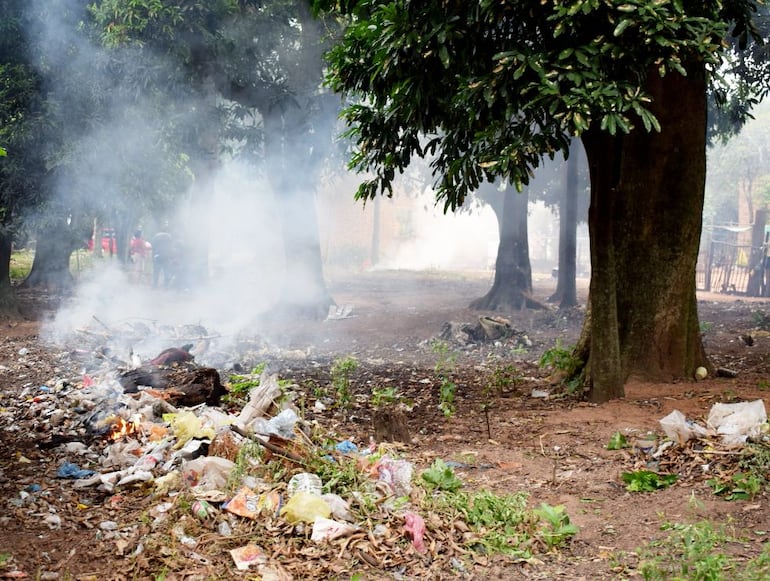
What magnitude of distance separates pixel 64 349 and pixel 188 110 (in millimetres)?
5182

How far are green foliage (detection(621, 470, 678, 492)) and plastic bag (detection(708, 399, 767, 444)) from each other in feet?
1.89

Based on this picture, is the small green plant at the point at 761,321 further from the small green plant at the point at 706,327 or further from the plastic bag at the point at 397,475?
the plastic bag at the point at 397,475

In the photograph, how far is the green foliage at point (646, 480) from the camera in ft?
15.1

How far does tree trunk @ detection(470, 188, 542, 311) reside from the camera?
15930 mm

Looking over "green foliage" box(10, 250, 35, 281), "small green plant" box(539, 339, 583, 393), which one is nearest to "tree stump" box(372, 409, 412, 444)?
"small green plant" box(539, 339, 583, 393)

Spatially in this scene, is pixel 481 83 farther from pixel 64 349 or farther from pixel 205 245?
pixel 205 245

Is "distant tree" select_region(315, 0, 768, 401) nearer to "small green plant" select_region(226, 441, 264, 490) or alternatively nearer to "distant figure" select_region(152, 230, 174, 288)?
"small green plant" select_region(226, 441, 264, 490)

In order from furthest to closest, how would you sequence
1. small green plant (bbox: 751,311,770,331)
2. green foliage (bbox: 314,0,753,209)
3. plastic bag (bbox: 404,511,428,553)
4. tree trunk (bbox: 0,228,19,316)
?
A: tree trunk (bbox: 0,228,19,316) → small green plant (bbox: 751,311,770,331) → green foliage (bbox: 314,0,753,209) → plastic bag (bbox: 404,511,428,553)

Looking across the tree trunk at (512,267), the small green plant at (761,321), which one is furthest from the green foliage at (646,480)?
the tree trunk at (512,267)

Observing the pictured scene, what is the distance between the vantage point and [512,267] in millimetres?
16062

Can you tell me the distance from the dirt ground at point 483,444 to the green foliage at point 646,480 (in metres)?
0.06

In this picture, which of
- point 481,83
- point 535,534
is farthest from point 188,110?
point 535,534

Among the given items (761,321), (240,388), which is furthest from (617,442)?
(761,321)

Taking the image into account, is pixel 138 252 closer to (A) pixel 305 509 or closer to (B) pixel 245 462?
(B) pixel 245 462
